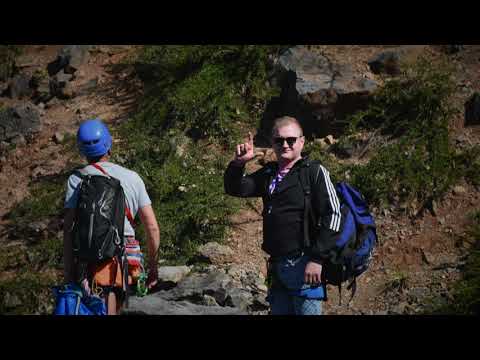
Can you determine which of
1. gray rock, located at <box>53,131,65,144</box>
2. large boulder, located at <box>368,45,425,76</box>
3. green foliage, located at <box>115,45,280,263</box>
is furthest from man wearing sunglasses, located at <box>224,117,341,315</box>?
gray rock, located at <box>53,131,65,144</box>

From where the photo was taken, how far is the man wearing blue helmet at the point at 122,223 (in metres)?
3.71

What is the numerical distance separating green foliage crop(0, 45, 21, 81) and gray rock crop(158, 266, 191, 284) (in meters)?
6.05

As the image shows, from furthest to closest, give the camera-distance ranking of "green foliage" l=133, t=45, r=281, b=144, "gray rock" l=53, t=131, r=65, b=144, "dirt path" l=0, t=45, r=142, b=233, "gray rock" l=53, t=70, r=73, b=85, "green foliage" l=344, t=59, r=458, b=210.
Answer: "gray rock" l=53, t=70, r=73, b=85
"gray rock" l=53, t=131, r=65, b=144
"dirt path" l=0, t=45, r=142, b=233
"green foliage" l=133, t=45, r=281, b=144
"green foliage" l=344, t=59, r=458, b=210

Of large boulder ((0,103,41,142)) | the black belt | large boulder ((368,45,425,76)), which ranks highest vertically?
large boulder ((368,45,425,76))

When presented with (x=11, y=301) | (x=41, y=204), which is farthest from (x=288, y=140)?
(x=41, y=204)

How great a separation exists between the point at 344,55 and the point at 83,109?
387 centimetres

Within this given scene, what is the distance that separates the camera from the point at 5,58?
1078 centimetres

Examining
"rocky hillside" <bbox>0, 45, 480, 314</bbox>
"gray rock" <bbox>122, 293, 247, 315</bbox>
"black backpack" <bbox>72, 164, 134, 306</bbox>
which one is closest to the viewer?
"black backpack" <bbox>72, 164, 134, 306</bbox>

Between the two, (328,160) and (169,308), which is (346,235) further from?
(328,160)

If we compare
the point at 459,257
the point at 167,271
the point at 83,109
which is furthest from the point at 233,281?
the point at 83,109

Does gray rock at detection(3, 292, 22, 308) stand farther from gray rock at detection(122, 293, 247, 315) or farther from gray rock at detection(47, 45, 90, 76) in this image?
gray rock at detection(47, 45, 90, 76)

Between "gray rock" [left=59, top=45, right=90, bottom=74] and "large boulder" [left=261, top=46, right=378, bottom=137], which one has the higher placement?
"gray rock" [left=59, top=45, right=90, bottom=74]

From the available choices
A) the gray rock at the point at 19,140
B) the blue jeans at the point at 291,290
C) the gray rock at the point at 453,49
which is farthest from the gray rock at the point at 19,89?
the blue jeans at the point at 291,290

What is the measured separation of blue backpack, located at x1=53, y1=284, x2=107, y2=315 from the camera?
3.64m
